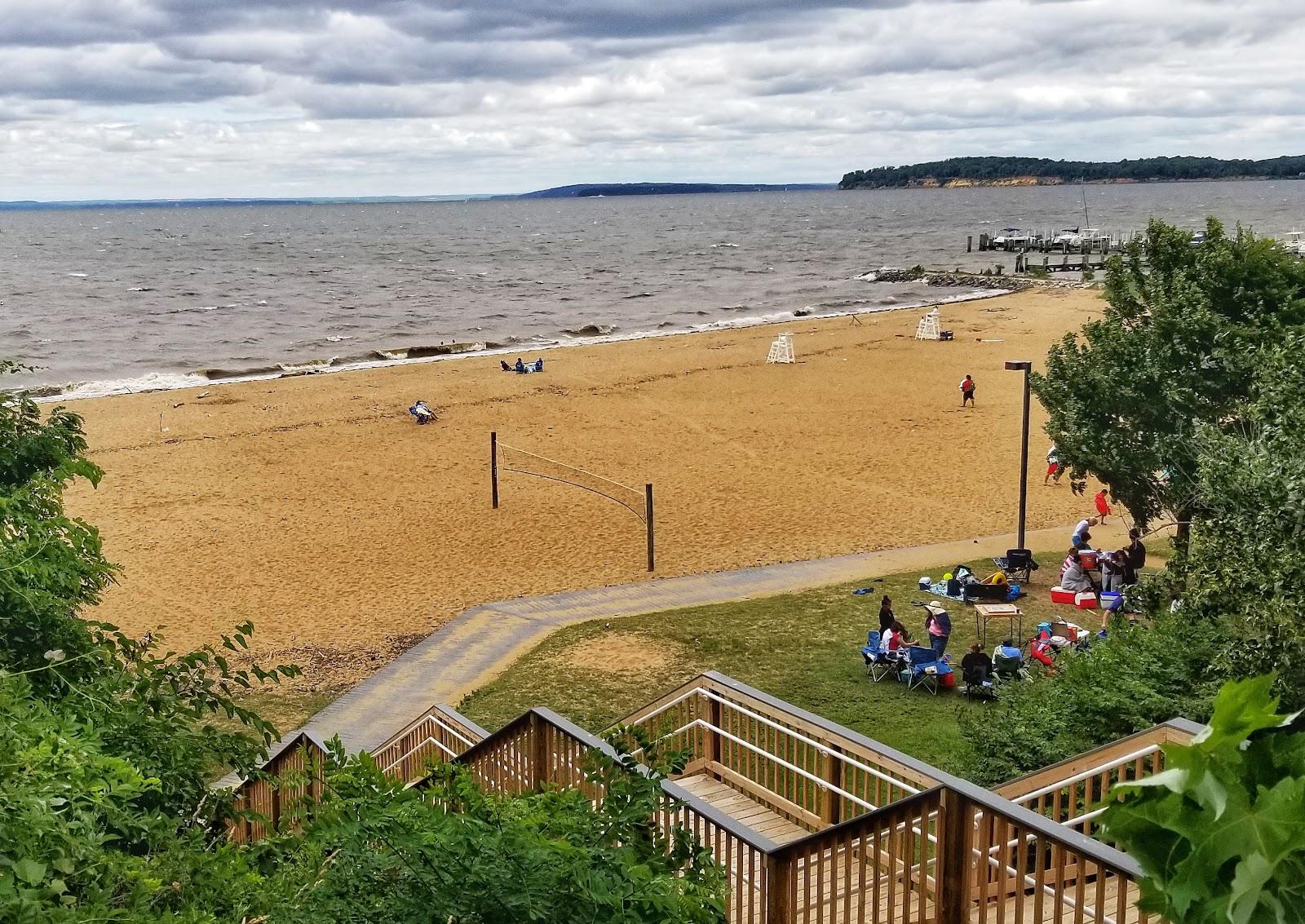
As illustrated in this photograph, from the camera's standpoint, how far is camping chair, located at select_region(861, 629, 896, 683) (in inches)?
607

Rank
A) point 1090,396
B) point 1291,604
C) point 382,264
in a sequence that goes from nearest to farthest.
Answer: point 1291,604 < point 1090,396 < point 382,264

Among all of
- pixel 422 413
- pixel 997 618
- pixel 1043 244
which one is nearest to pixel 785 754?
pixel 997 618

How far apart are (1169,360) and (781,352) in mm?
31657

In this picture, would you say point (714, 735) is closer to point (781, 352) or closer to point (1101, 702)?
point (1101, 702)

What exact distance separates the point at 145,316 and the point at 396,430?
48501mm

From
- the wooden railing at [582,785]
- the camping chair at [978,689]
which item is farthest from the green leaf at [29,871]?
the camping chair at [978,689]

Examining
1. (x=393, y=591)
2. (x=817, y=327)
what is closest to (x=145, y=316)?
(x=817, y=327)

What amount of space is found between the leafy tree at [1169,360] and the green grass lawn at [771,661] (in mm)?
2572

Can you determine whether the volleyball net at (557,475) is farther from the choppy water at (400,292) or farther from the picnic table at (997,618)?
the choppy water at (400,292)

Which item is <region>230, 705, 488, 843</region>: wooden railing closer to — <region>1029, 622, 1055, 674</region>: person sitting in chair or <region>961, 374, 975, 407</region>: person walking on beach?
<region>1029, 622, 1055, 674</region>: person sitting in chair

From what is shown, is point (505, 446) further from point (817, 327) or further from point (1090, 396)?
point (817, 327)

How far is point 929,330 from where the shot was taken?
5350 centimetres

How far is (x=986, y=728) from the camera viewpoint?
10609mm

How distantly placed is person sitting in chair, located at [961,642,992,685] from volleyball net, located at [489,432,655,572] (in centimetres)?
1037
